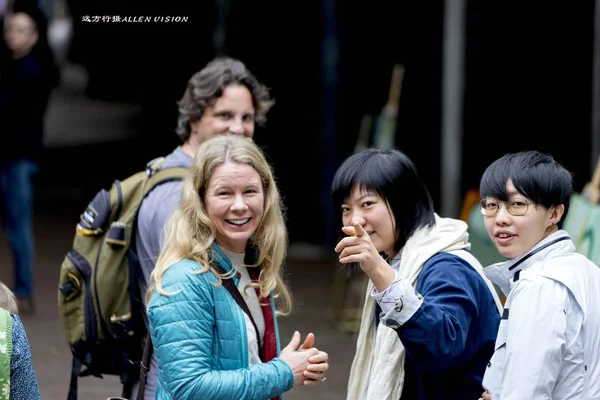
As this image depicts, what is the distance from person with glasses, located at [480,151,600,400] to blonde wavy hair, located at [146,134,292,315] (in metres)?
0.65

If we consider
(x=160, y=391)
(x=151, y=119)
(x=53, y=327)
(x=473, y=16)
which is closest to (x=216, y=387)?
(x=160, y=391)

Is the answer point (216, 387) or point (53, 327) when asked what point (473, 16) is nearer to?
point (53, 327)

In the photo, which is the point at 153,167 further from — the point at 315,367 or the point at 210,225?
the point at 315,367

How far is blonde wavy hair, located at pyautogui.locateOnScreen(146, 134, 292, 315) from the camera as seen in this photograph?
2.82 m

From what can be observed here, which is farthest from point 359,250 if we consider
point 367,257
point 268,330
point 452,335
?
point 268,330

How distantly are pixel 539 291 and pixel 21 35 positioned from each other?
5816mm

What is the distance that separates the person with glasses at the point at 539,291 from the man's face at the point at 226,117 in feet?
4.86

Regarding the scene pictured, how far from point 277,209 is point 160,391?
0.65 m

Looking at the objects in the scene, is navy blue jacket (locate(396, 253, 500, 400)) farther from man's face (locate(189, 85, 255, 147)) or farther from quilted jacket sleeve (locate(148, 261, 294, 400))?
man's face (locate(189, 85, 255, 147))

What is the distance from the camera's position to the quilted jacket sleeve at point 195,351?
2641mm

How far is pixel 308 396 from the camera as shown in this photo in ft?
19.7

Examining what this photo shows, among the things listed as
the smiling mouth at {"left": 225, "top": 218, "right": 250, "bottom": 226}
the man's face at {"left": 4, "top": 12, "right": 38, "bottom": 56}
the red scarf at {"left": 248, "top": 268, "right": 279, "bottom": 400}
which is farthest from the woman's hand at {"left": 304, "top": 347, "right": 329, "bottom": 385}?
the man's face at {"left": 4, "top": 12, "right": 38, "bottom": 56}

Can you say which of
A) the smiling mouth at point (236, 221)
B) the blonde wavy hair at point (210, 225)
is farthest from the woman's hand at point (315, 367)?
the smiling mouth at point (236, 221)

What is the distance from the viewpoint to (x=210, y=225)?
2.88 m
